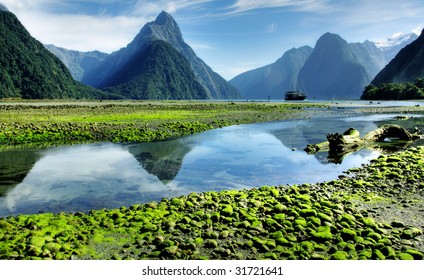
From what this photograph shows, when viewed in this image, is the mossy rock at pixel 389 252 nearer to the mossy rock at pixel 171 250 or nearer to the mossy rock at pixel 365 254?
the mossy rock at pixel 365 254

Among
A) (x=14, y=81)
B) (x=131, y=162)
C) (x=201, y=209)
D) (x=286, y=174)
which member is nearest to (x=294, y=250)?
(x=201, y=209)

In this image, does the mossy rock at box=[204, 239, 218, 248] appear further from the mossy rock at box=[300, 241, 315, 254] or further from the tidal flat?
the mossy rock at box=[300, 241, 315, 254]

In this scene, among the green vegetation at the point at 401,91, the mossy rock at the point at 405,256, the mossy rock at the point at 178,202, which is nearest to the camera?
the mossy rock at the point at 405,256

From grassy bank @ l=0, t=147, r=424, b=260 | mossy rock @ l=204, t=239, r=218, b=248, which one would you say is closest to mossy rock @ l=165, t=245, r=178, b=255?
grassy bank @ l=0, t=147, r=424, b=260

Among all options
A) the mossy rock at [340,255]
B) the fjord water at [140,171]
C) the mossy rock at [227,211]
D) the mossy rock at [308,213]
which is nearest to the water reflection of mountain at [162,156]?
the fjord water at [140,171]

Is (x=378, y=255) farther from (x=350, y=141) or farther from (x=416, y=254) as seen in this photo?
(x=350, y=141)

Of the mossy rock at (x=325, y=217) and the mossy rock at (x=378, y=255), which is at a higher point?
the mossy rock at (x=325, y=217)
